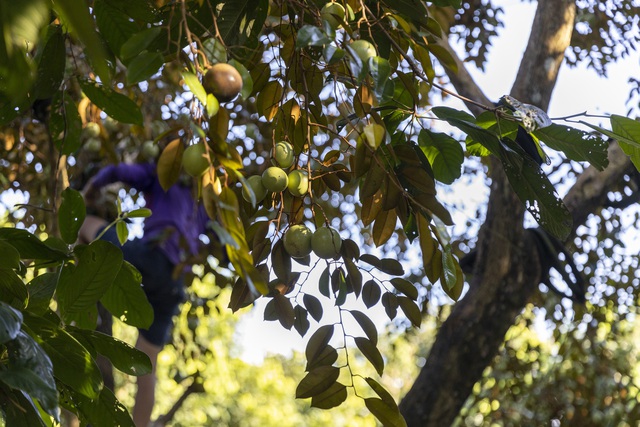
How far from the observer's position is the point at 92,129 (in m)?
3.10

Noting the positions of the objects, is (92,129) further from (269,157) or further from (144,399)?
(269,157)

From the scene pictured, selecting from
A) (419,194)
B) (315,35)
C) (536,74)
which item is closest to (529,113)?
(419,194)

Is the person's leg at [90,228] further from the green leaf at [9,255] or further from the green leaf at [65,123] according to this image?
the green leaf at [9,255]

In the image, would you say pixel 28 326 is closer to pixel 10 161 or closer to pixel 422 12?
pixel 422 12

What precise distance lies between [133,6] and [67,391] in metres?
0.56

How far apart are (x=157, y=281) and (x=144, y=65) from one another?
1965 mm

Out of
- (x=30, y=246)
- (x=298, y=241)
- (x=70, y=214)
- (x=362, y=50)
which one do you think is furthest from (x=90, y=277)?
(x=362, y=50)

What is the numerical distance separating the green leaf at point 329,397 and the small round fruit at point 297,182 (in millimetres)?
287

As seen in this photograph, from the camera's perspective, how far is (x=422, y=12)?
1240 millimetres

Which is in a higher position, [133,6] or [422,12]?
[422,12]

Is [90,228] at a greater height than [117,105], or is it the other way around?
[90,228]

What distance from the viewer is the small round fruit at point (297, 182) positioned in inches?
45.8

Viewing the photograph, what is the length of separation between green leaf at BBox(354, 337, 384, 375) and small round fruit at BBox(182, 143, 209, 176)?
1.57 ft

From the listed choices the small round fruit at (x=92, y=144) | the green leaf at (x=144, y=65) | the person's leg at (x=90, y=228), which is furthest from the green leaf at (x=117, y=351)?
the small round fruit at (x=92, y=144)
